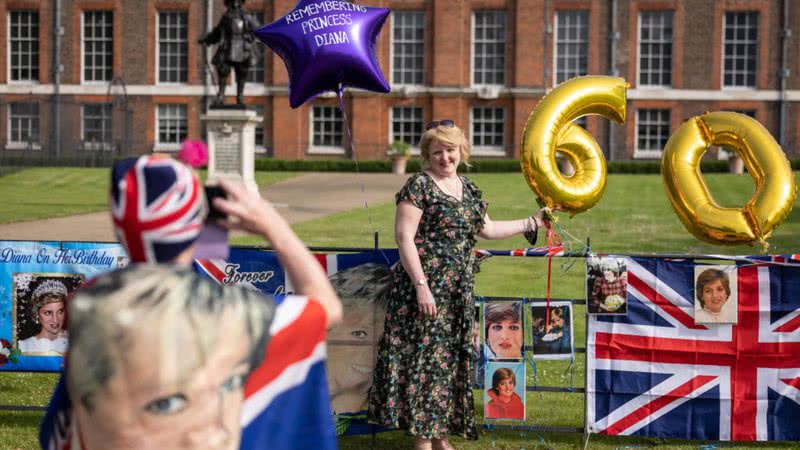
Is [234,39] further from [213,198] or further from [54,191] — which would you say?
[213,198]

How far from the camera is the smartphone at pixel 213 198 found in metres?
2.16

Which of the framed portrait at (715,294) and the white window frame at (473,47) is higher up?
the white window frame at (473,47)

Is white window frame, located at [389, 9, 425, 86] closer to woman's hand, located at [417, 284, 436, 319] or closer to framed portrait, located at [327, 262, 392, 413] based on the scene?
framed portrait, located at [327, 262, 392, 413]

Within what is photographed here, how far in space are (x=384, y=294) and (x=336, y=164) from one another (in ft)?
87.4

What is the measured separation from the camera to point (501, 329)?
5523 millimetres

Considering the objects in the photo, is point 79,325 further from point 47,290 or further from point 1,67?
point 1,67

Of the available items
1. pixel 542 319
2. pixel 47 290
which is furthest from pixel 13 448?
pixel 542 319

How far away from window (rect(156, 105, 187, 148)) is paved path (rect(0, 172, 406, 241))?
9.49 metres

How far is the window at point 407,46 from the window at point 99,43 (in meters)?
10.3

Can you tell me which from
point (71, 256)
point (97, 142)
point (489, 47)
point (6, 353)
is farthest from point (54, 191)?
point (71, 256)

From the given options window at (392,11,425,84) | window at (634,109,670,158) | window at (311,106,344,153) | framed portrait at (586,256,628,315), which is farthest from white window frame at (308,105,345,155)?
framed portrait at (586,256,628,315)

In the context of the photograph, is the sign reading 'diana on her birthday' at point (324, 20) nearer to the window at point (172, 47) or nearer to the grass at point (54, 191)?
the grass at point (54, 191)

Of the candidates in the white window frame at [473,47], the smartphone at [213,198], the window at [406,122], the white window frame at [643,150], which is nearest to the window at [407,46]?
the window at [406,122]

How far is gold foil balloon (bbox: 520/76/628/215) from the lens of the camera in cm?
529
